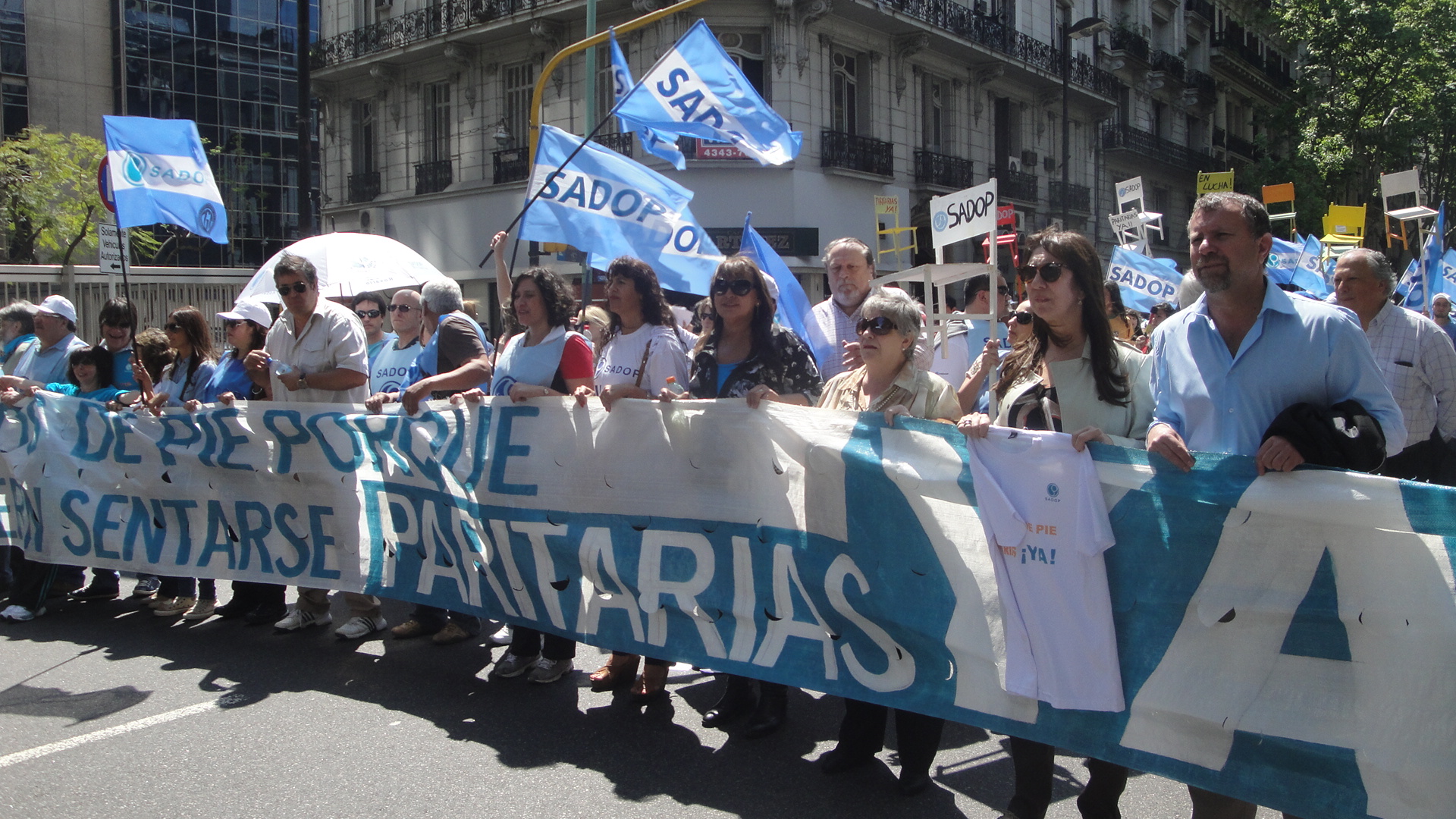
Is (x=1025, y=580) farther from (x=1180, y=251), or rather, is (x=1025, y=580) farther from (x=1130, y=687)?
(x=1180, y=251)

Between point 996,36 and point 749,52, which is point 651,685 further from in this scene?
point 996,36

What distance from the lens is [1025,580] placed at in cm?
320

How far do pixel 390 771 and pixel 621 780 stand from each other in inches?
33.3

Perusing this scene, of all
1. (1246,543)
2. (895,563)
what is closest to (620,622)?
(895,563)

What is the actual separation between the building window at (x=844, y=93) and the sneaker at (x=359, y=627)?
18556 millimetres

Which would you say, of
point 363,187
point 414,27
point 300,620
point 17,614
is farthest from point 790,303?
point 363,187

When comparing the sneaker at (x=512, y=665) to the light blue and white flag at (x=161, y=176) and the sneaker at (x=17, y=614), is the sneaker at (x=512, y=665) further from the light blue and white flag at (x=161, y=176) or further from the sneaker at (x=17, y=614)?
the light blue and white flag at (x=161, y=176)

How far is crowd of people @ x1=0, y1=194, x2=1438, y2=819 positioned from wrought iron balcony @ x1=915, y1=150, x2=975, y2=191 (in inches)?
669

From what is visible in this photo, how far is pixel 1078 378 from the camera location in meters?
3.40

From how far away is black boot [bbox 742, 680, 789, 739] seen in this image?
424cm

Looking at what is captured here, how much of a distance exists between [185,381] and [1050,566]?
519 cm

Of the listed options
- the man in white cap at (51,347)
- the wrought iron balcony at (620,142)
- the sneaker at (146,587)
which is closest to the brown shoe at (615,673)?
the sneaker at (146,587)

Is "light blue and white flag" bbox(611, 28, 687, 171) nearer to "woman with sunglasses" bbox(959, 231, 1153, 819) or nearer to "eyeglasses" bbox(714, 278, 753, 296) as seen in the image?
"eyeglasses" bbox(714, 278, 753, 296)

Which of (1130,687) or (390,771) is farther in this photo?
(390,771)
